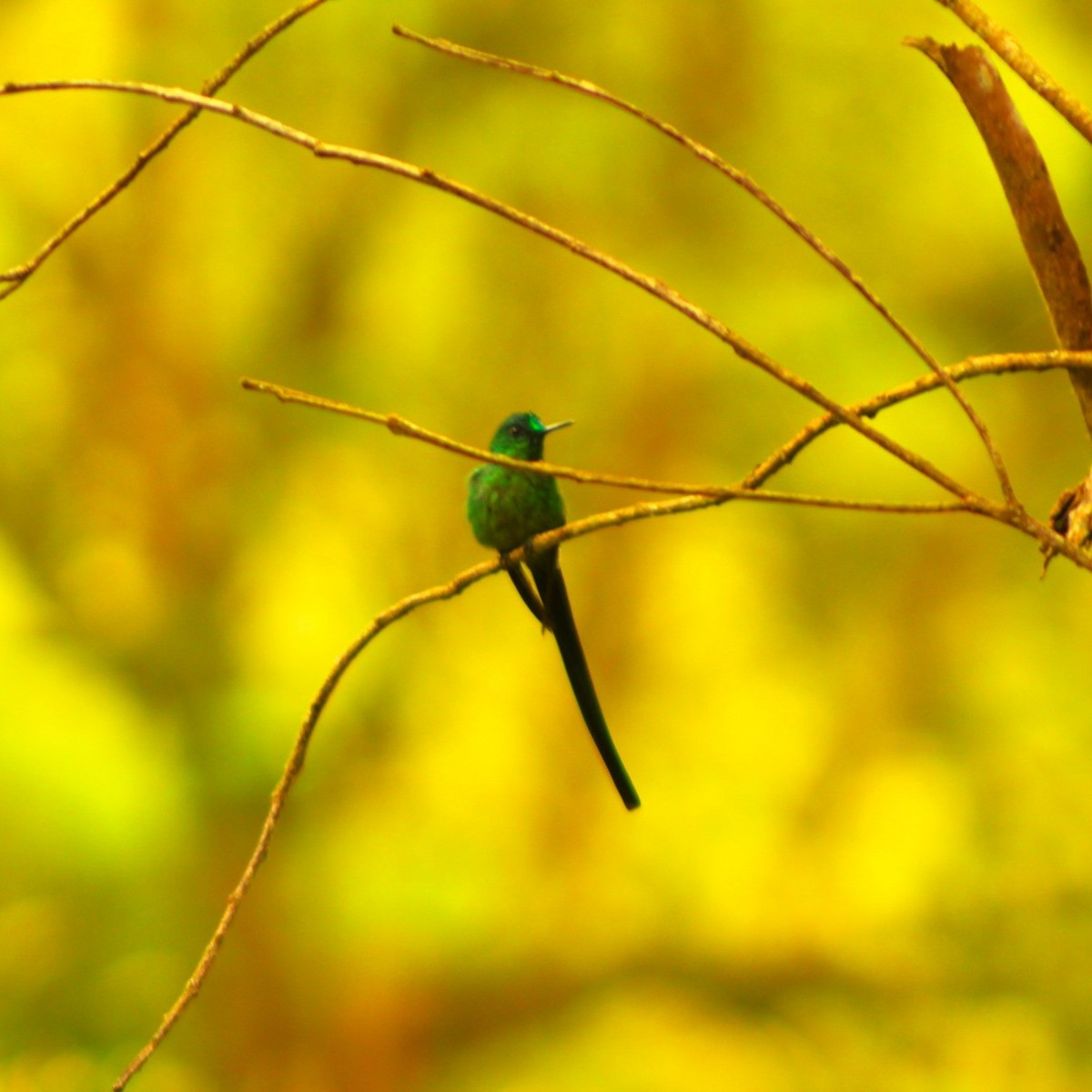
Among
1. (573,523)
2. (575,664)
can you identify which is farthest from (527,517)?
(573,523)

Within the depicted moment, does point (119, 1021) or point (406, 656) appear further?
point (406, 656)

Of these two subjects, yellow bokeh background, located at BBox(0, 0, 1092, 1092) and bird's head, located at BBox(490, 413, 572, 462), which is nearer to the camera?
bird's head, located at BBox(490, 413, 572, 462)

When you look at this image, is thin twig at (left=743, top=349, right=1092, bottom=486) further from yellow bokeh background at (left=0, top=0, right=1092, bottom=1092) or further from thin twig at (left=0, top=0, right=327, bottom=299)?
yellow bokeh background at (left=0, top=0, right=1092, bottom=1092)

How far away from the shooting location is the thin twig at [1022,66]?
2.37ft

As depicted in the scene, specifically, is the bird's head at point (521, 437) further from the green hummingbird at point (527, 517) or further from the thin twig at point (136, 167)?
the thin twig at point (136, 167)

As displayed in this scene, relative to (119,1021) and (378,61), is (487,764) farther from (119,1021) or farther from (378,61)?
(378,61)

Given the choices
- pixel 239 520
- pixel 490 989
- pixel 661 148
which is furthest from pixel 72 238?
pixel 490 989

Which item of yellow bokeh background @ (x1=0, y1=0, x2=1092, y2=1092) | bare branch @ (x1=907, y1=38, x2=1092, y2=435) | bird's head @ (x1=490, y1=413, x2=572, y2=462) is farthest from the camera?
yellow bokeh background @ (x1=0, y1=0, x2=1092, y2=1092)

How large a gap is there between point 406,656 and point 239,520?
1.13 ft

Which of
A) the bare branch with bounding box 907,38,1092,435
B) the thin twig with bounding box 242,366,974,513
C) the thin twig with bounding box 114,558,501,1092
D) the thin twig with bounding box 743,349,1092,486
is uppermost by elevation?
the bare branch with bounding box 907,38,1092,435

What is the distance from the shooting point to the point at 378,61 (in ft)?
Answer: 7.22

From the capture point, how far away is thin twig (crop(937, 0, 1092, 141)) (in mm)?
722

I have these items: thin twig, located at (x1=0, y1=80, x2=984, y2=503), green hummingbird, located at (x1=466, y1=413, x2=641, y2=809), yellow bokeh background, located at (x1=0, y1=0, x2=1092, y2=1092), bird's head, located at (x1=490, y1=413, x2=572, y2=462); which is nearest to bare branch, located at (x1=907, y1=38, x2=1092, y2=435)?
thin twig, located at (x1=0, y1=80, x2=984, y2=503)

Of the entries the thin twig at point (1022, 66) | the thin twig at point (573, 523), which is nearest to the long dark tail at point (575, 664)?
the thin twig at point (573, 523)
